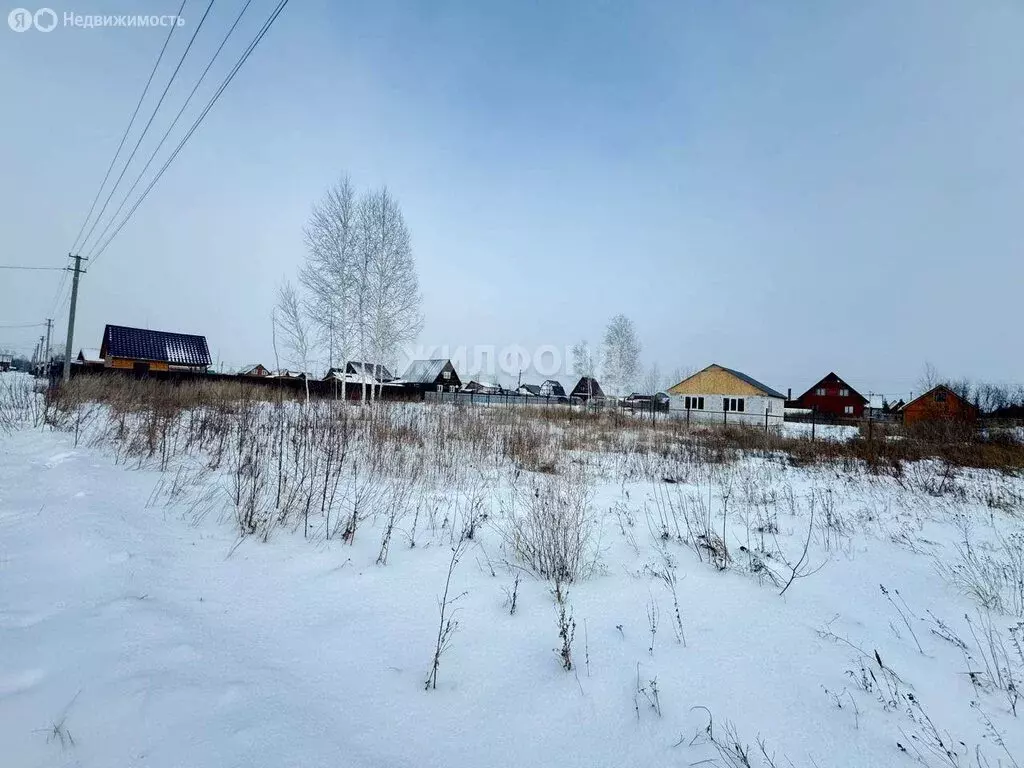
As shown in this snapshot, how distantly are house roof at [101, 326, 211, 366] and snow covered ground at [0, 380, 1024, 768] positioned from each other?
3247 centimetres

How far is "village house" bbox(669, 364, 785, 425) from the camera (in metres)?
31.2

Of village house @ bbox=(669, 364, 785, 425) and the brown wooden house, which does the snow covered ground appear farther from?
the brown wooden house

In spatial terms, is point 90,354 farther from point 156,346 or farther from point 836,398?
point 836,398

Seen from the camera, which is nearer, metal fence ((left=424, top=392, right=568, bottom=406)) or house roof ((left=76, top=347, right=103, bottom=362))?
metal fence ((left=424, top=392, right=568, bottom=406))

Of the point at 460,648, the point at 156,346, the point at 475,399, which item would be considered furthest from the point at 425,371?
the point at 460,648

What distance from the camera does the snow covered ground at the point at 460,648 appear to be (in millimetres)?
1413

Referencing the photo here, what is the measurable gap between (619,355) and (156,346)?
34.5 meters

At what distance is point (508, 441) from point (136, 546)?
637 centimetres

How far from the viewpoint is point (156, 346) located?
29328 mm

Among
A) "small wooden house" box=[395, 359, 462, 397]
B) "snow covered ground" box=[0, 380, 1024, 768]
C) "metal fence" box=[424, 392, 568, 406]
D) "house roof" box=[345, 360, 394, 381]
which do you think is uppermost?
"small wooden house" box=[395, 359, 462, 397]

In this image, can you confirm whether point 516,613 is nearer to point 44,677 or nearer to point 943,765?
point 943,765

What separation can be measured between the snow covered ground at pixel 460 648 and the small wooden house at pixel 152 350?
32295 mm

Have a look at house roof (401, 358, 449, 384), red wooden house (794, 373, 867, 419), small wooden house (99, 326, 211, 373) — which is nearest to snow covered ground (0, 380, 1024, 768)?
small wooden house (99, 326, 211, 373)

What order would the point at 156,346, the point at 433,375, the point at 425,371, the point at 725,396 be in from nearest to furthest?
the point at 156,346 < the point at 725,396 < the point at 433,375 < the point at 425,371
